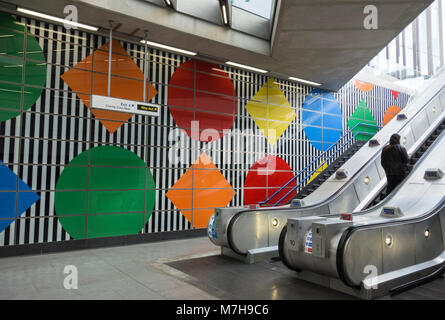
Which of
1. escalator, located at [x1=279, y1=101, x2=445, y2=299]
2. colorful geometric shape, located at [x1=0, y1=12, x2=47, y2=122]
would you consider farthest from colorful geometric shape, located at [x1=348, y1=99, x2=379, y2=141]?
colorful geometric shape, located at [x1=0, y1=12, x2=47, y2=122]

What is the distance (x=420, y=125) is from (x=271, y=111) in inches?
182

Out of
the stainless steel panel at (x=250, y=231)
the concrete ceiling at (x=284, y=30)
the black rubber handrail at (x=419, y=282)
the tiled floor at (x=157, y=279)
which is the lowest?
the tiled floor at (x=157, y=279)

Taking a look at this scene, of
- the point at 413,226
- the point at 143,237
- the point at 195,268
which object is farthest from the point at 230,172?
the point at 413,226

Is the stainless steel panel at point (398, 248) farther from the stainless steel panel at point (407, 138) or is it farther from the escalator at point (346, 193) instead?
the stainless steel panel at point (407, 138)

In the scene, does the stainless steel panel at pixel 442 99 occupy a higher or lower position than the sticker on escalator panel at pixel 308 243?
higher

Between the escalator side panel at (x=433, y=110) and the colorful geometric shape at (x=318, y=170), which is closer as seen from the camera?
the escalator side panel at (x=433, y=110)

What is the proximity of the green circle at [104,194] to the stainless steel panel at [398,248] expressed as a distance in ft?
18.7

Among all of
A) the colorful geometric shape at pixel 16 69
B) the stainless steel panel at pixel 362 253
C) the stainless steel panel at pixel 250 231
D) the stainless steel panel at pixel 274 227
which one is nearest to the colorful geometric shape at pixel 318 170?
the stainless steel panel at pixel 274 227

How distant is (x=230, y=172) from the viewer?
9891 millimetres

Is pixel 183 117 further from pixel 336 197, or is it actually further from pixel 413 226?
pixel 413 226

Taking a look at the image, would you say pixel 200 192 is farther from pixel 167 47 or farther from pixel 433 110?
pixel 433 110

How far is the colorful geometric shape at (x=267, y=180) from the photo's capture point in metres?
10.4

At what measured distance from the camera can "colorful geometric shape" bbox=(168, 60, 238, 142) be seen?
8.88m
